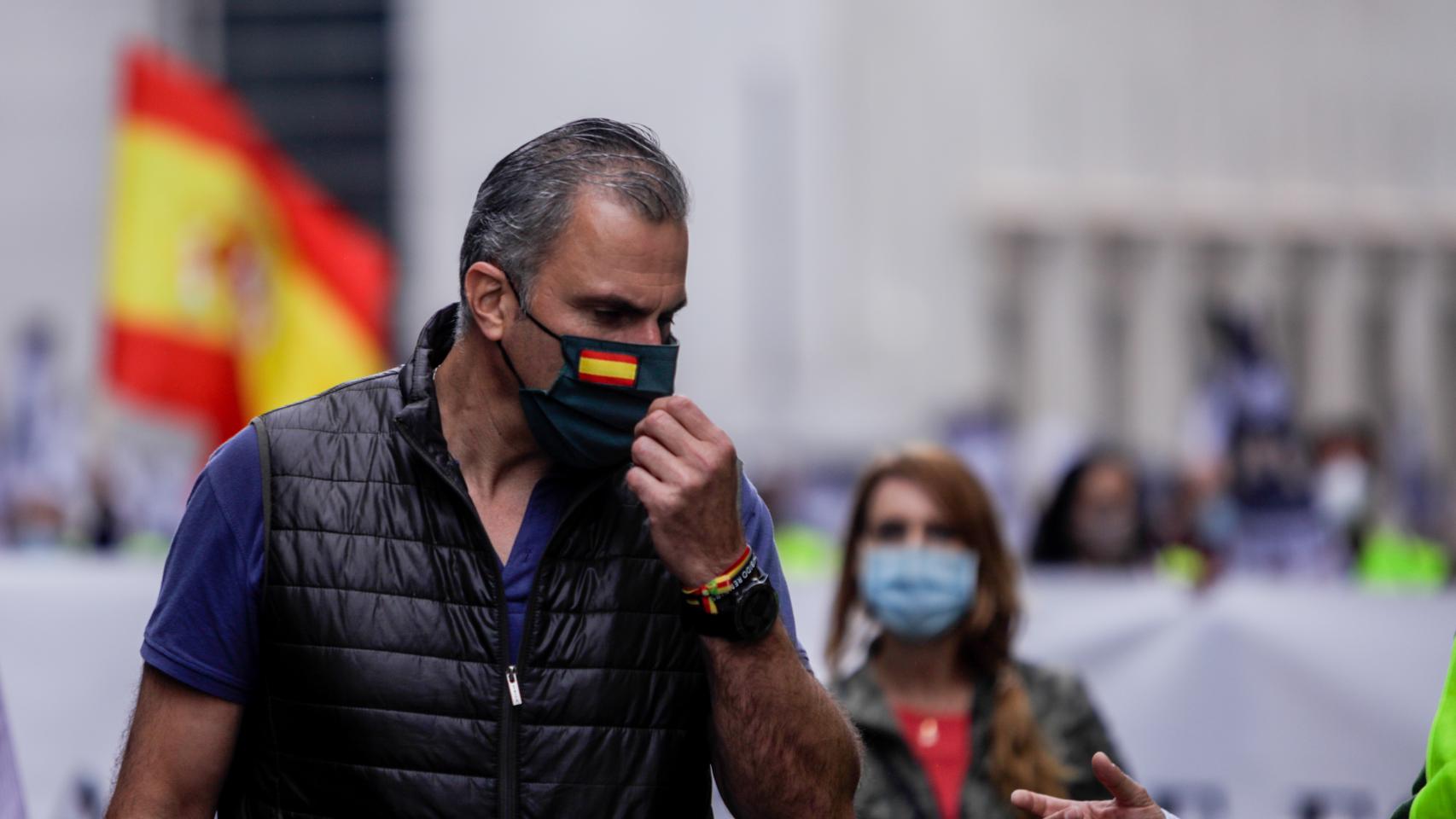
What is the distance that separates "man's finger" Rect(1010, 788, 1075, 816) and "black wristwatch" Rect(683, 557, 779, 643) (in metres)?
0.53

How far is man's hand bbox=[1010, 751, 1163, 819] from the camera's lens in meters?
3.14

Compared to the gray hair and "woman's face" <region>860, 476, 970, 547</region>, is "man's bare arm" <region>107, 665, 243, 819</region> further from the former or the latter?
"woman's face" <region>860, 476, 970, 547</region>

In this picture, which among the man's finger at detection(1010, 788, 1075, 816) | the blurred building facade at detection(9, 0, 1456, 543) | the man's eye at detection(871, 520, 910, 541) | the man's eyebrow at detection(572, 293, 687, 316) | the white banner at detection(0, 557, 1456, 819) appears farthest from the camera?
the blurred building facade at detection(9, 0, 1456, 543)

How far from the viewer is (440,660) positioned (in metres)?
2.96

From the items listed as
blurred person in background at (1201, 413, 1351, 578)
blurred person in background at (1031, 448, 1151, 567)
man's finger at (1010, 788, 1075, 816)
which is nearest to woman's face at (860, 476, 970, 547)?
man's finger at (1010, 788, 1075, 816)

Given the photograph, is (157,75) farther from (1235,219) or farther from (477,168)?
(1235,219)

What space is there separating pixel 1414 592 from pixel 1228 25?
123 feet

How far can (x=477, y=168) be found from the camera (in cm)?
3312

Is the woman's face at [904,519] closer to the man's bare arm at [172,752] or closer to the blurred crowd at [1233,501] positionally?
the blurred crowd at [1233,501]

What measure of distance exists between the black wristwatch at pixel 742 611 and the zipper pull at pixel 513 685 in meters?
0.26

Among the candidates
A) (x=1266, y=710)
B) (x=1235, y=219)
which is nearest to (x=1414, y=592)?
(x=1266, y=710)

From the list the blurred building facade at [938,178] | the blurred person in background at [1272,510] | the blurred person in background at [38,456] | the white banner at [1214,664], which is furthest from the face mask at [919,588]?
the blurred building facade at [938,178]

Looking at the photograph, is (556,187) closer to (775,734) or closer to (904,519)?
(775,734)

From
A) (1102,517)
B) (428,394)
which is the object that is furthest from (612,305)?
(1102,517)
